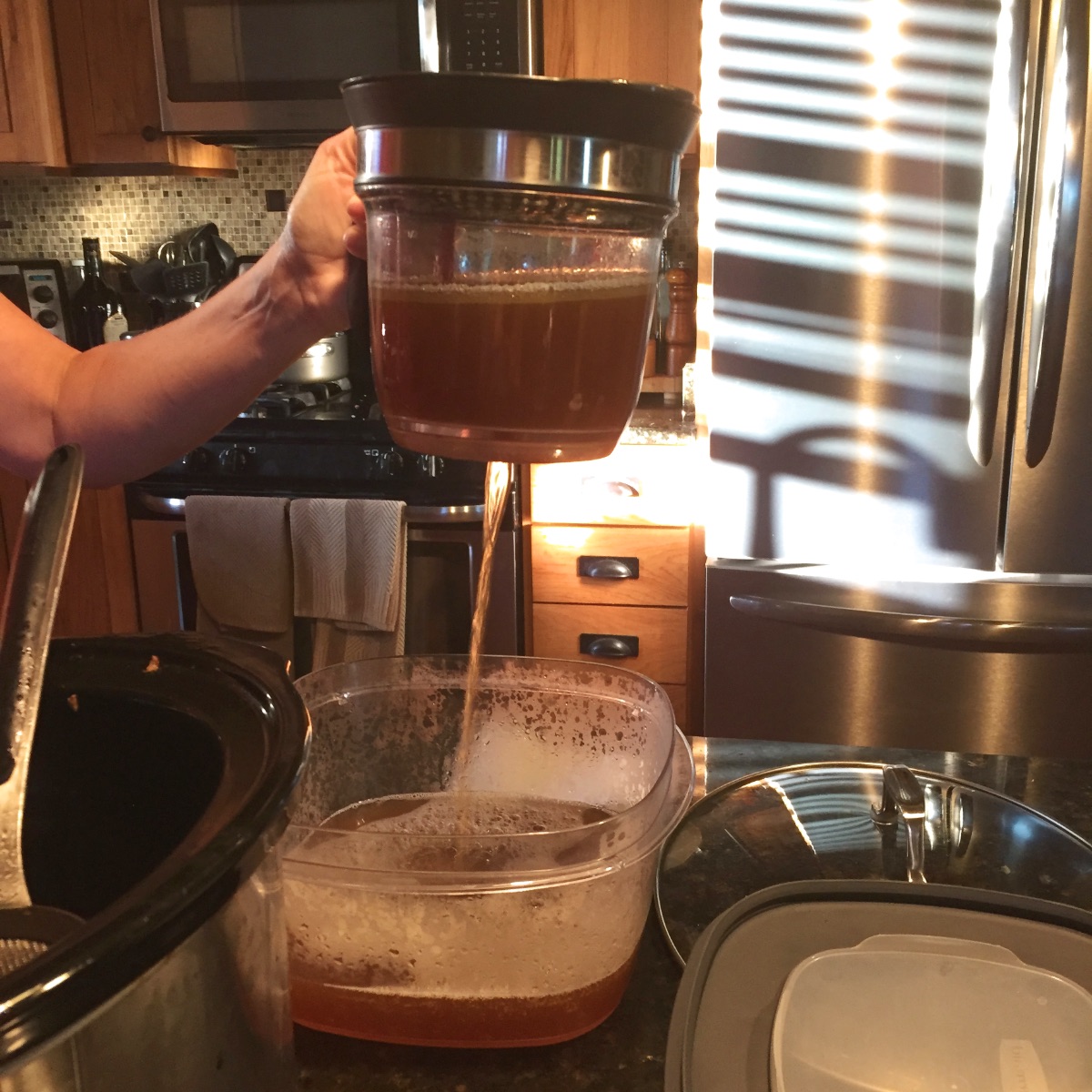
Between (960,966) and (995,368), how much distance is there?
1378mm

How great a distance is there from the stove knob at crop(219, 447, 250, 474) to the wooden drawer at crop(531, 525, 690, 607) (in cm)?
61

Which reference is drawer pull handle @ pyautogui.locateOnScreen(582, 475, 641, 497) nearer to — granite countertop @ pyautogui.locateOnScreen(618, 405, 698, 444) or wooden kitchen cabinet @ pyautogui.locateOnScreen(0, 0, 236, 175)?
granite countertop @ pyautogui.locateOnScreen(618, 405, 698, 444)

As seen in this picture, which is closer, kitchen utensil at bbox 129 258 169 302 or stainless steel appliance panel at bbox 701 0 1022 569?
stainless steel appliance panel at bbox 701 0 1022 569

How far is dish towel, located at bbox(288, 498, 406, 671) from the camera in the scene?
83.0 inches

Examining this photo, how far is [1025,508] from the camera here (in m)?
1.74

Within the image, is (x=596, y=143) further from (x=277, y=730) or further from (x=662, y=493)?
(x=662, y=493)

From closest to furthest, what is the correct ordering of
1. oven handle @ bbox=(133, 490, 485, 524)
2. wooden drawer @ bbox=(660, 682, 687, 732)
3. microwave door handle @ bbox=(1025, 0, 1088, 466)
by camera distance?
microwave door handle @ bbox=(1025, 0, 1088, 466)
oven handle @ bbox=(133, 490, 485, 524)
wooden drawer @ bbox=(660, 682, 687, 732)

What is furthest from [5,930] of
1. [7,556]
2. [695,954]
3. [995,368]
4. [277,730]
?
[7,556]

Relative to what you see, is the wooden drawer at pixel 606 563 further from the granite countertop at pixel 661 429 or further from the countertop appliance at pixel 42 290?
Answer: the countertop appliance at pixel 42 290

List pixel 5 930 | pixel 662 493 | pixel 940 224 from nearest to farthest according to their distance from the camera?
pixel 5 930, pixel 940 224, pixel 662 493

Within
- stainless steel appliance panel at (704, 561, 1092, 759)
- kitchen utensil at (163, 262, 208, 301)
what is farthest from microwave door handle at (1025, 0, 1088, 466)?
kitchen utensil at (163, 262, 208, 301)

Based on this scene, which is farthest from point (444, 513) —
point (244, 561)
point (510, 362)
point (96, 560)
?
point (510, 362)

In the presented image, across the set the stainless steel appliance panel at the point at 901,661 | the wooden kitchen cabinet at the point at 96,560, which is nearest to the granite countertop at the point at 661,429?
the stainless steel appliance panel at the point at 901,661

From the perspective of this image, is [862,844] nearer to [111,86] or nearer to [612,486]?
[612,486]
